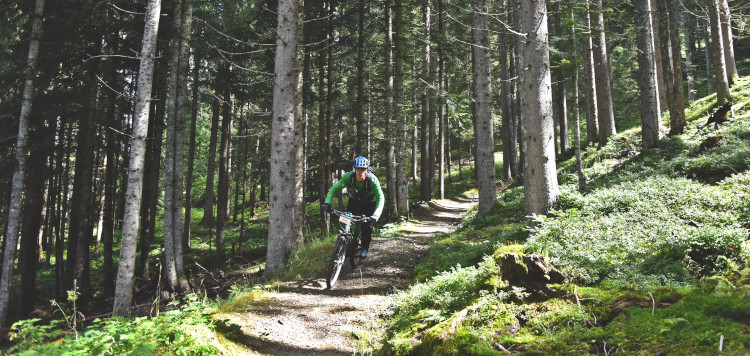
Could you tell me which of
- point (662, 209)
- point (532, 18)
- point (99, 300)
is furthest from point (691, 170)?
point (99, 300)

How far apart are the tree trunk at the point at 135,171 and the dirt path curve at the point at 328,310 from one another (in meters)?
3.77

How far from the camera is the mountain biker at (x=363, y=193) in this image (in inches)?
289

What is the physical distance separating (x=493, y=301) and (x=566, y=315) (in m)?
0.77

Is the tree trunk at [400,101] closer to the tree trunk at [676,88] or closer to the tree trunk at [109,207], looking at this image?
the tree trunk at [676,88]

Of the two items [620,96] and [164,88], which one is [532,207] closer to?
[164,88]

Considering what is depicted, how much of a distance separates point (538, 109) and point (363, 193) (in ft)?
12.4

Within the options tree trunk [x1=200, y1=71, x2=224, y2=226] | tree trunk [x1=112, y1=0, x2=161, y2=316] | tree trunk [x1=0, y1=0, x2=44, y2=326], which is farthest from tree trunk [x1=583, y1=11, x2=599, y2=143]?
tree trunk [x1=0, y1=0, x2=44, y2=326]

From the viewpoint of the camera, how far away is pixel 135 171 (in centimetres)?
856

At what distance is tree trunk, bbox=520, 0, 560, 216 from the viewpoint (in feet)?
24.7

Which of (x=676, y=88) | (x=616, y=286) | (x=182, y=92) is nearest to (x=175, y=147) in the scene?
(x=182, y=92)

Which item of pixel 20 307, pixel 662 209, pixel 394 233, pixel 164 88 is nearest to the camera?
pixel 662 209

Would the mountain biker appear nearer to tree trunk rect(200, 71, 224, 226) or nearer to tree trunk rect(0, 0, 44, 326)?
tree trunk rect(0, 0, 44, 326)

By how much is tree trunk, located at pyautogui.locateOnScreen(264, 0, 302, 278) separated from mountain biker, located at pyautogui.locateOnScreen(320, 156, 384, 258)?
1.70 m

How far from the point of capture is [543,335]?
3.52 meters
